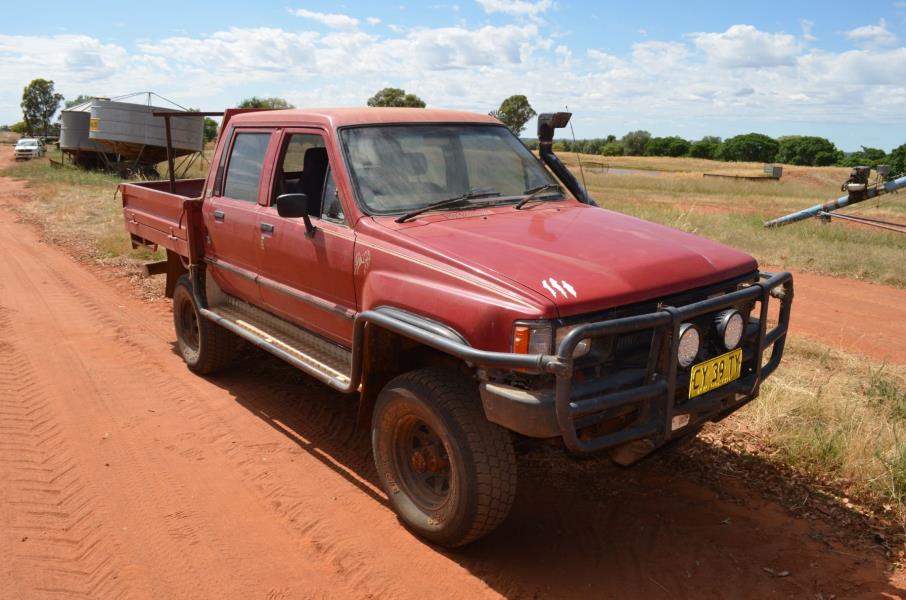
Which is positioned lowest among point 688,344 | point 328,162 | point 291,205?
point 688,344

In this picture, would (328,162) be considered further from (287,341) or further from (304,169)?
(287,341)

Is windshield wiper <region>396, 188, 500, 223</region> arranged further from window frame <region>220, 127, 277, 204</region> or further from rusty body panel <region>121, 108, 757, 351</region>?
window frame <region>220, 127, 277, 204</region>

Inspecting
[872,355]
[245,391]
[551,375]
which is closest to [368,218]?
[551,375]

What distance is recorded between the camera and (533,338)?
3.18 meters

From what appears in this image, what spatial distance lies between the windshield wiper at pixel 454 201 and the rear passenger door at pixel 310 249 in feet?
1.10

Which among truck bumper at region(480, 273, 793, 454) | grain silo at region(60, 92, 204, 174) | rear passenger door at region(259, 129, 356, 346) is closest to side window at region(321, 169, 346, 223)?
rear passenger door at region(259, 129, 356, 346)

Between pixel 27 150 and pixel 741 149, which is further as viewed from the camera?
pixel 741 149

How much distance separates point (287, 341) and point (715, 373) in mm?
2773

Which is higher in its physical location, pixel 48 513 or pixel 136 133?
pixel 136 133

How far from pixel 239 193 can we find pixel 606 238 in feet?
9.23

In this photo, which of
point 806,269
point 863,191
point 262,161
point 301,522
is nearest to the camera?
point 301,522

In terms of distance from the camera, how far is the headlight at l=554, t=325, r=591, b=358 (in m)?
3.17

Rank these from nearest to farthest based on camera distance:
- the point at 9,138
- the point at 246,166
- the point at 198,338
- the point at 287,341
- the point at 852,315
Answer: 1. the point at 287,341
2. the point at 246,166
3. the point at 198,338
4. the point at 852,315
5. the point at 9,138

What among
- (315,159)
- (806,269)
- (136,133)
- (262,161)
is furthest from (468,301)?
(136,133)
